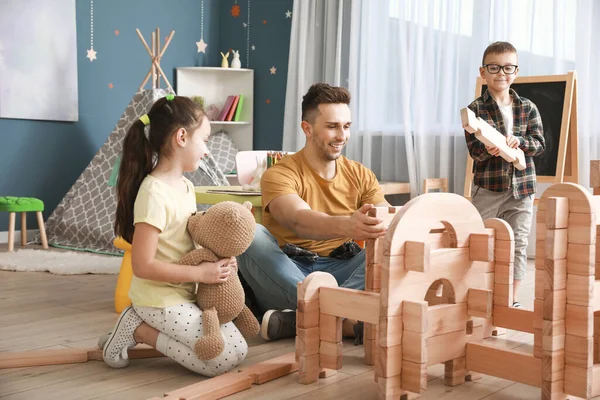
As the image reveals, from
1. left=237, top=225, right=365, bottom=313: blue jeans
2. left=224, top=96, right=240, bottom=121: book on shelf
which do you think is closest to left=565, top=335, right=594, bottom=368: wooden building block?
left=237, top=225, right=365, bottom=313: blue jeans

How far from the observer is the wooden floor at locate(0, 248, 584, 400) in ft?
5.30

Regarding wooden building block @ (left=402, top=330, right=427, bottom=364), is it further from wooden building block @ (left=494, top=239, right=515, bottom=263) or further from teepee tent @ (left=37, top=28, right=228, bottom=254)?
teepee tent @ (left=37, top=28, right=228, bottom=254)

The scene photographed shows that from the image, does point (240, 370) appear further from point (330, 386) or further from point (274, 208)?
point (274, 208)

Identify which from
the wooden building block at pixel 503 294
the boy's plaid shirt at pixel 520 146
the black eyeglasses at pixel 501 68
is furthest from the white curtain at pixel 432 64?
the wooden building block at pixel 503 294

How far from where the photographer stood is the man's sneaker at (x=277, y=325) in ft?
6.79

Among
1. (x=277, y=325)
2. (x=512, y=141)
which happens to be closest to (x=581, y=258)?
(x=277, y=325)

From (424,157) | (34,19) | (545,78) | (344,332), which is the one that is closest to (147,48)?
(34,19)

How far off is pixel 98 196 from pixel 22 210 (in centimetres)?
46

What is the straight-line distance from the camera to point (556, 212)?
1477 mm

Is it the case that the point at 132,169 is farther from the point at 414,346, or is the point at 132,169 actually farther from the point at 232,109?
the point at 232,109

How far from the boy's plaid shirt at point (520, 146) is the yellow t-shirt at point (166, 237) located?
129 centimetres

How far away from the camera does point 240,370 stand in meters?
1.74

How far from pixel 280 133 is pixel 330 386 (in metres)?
3.59

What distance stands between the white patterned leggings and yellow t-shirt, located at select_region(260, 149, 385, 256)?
1.75 feet
